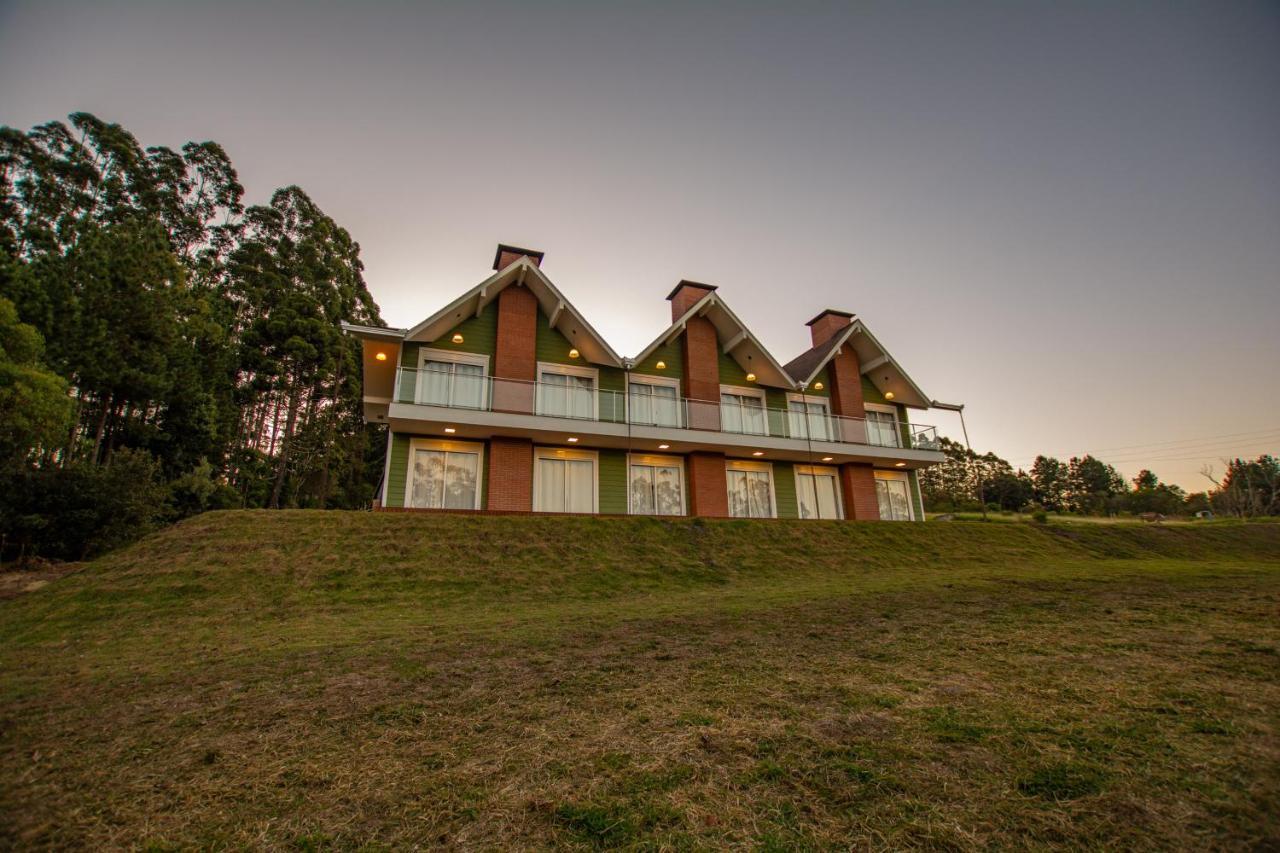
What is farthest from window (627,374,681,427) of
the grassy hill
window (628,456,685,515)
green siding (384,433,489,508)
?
the grassy hill

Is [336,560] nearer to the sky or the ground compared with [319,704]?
nearer to the sky

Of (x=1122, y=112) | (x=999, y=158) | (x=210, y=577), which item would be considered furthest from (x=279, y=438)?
(x=1122, y=112)

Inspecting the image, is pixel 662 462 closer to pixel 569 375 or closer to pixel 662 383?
pixel 662 383

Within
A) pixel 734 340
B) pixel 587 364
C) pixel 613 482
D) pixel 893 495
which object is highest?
pixel 734 340

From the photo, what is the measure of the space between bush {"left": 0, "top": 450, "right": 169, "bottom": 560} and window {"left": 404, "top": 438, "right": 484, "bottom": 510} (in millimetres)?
9052

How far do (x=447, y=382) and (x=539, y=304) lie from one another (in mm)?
4928

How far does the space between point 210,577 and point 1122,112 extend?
27.7 metres

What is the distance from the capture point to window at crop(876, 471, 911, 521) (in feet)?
74.9

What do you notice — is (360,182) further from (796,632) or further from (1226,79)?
(1226,79)

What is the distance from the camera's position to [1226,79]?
32.8 feet

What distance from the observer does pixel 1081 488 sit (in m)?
86.9

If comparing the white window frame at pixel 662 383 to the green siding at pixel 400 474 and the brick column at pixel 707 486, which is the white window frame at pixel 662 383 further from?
the green siding at pixel 400 474

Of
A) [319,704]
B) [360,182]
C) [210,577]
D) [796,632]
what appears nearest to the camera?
[319,704]

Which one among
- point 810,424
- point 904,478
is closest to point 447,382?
point 810,424
